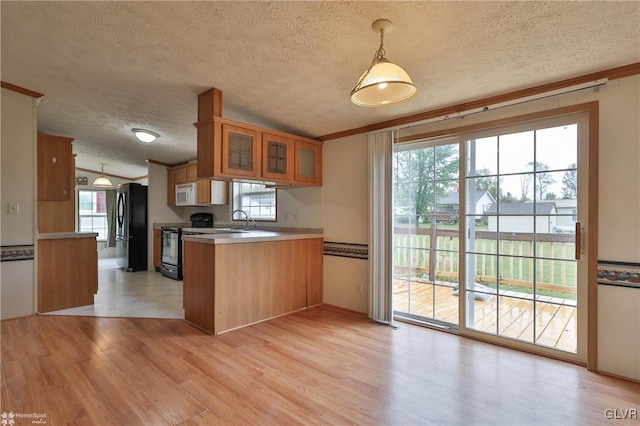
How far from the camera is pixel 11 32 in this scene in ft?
7.79

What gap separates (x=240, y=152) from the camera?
326 cm

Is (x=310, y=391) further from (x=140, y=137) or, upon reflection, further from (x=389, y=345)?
(x=140, y=137)

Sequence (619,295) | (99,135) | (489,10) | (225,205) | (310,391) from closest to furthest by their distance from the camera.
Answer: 1. (489,10)
2. (310,391)
3. (619,295)
4. (99,135)
5. (225,205)

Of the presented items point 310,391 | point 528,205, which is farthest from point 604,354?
point 310,391

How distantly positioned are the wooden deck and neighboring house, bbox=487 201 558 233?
60 centimetres

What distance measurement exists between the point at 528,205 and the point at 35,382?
403 cm

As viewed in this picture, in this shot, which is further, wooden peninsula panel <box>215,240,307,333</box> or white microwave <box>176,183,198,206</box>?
white microwave <box>176,183,198,206</box>

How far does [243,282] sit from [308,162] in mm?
1740

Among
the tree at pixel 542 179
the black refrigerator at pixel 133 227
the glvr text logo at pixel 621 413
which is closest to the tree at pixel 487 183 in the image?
the tree at pixel 542 179

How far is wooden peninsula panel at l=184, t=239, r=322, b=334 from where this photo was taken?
309cm

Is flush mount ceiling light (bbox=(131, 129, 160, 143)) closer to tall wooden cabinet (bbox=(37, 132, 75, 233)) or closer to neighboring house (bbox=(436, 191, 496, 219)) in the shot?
tall wooden cabinet (bbox=(37, 132, 75, 233))

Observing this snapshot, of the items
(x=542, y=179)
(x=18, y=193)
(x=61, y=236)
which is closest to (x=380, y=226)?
(x=542, y=179)

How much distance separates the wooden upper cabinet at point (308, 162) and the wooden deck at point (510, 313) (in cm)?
179

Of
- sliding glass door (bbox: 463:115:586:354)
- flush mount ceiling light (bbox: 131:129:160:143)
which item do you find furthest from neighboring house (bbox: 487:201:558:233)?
flush mount ceiling light (bbox: 131:129:160:143)
